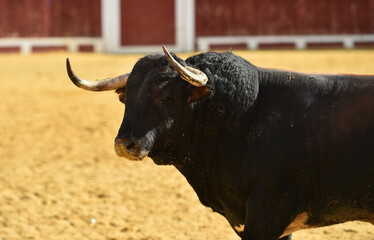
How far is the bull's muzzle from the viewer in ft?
9.47

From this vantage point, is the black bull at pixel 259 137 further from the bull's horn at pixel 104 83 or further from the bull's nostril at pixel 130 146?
the bull's horn at pixel 104 83

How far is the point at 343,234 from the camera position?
14.8ft

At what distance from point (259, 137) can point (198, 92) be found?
360mm

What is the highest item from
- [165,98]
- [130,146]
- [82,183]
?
[165,98]

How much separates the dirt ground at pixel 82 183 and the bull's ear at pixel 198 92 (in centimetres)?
179

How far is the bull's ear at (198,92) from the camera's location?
303 centimetres

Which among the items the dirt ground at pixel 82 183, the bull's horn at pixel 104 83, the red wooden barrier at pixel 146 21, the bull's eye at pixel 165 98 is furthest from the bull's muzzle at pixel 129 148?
the red wooden barrier at pixel 146 21

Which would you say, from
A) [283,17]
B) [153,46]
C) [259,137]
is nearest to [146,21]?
[153,46]

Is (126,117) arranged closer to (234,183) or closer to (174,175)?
(234,183)

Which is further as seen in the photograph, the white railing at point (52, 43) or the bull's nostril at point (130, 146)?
the white railing at point (52, 43)

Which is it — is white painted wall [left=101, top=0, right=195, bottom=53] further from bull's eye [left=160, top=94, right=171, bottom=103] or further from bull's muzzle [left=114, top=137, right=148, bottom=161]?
bull's muzzle [left=114, top=137, right=148, bottom=161]

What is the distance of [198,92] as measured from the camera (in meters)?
3.04

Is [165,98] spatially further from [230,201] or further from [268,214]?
[268,214]

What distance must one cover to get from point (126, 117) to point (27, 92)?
8.24 metres
